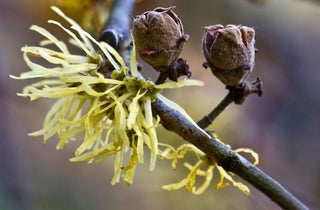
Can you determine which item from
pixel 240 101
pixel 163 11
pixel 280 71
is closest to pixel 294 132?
pixel 280 71

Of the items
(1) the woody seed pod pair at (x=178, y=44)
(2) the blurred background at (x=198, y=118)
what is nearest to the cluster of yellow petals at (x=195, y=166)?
(1) the woody seed pod pair at (x=178, y=44)

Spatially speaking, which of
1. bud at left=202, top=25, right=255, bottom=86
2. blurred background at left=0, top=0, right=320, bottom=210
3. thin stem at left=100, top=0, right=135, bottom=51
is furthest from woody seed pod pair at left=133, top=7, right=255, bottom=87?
blurred background at left=0, top=0, right=320, bottom=210

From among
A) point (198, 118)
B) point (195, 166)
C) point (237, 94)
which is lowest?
point (198, 118)

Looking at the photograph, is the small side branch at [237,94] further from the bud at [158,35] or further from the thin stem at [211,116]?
the bud at [158,35]

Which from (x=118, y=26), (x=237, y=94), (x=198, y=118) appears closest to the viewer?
(x=237, y=94)

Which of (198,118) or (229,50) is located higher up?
(229,50)

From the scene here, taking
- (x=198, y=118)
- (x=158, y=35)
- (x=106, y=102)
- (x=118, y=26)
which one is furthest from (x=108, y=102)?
(x=198, y=118)

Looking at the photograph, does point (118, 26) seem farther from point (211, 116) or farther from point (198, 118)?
point (198, 118)
